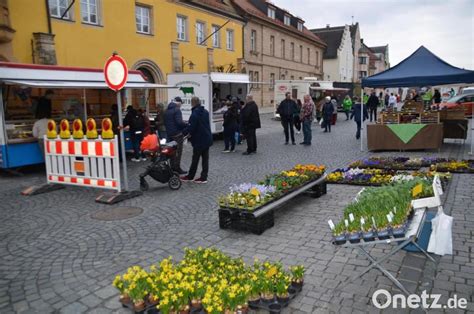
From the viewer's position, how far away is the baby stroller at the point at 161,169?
8508mm

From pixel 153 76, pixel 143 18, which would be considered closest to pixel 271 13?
pixel 143 18

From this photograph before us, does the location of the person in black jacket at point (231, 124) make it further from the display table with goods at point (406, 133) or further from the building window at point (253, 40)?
the building window at point (253, 40)

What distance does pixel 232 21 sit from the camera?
29.8 m

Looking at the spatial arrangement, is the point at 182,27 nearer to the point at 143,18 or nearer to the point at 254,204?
the point at 143,18

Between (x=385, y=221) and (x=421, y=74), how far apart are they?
10.4 m

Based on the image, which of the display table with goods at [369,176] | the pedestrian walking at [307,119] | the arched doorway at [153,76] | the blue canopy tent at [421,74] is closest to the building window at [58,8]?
the arched doorway at [153,76]

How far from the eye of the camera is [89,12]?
18.6 m

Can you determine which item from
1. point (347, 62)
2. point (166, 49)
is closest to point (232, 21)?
point (166, 49)

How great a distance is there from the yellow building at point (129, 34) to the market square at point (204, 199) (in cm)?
10

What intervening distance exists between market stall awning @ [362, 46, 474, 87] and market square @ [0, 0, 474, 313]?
57 mm

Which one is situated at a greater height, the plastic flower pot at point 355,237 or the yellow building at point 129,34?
the yellow building at point 129,34

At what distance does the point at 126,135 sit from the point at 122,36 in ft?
29.4

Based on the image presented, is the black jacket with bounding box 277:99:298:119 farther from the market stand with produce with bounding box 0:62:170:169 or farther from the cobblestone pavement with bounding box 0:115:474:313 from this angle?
the cobblestone pavement with bounding box 0:115:474:313

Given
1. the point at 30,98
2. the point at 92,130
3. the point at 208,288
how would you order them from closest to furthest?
the point at 208,288, the point at 92,130, the point at 30,98
